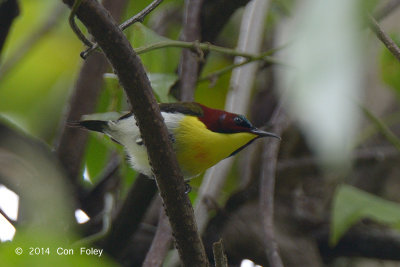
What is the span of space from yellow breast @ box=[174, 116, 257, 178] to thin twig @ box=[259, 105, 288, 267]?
16cm

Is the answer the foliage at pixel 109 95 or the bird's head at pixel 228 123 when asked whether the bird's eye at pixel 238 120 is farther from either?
the foliage at pixel 109 95

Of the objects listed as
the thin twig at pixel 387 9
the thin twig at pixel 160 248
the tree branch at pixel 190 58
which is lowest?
the thin twig at pixel 160 248

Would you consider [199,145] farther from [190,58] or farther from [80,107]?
[80,107]

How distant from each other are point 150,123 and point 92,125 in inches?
39.0

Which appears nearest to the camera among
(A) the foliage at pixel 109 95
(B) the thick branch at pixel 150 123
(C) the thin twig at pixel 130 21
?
(B) the thick branch at pixel 150 123

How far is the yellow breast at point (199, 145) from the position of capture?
221 cm

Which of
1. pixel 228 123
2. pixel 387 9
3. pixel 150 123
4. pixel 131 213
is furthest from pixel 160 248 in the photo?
pixel 387 9

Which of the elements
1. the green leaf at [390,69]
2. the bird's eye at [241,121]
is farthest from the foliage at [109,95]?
the bird's eye at [241,121]

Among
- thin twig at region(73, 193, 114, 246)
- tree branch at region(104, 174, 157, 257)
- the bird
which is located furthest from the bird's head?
thin twig at region(73, 193, 114, 246)

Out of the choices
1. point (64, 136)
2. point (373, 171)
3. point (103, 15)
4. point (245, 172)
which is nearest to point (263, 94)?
point (245, 172)

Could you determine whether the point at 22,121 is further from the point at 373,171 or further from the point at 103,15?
the point at 373,171

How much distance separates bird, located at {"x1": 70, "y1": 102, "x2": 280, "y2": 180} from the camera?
220cm

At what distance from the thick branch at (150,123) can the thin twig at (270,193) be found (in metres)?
0.52

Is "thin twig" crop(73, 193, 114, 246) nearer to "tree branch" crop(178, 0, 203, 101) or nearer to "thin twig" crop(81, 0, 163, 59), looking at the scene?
"tree branch" crop(178, 0, 203, 101)
